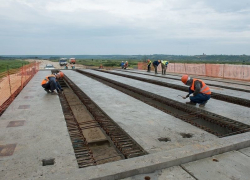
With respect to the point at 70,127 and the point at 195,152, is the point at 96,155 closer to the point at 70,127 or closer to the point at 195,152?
the point at 70,127

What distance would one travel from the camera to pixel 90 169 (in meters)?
3.16

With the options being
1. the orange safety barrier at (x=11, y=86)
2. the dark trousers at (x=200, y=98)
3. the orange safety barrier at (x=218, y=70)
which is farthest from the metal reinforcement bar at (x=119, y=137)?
the orange safety barrier at (x=218, y=70)

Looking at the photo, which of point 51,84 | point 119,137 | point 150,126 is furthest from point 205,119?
point 51,84

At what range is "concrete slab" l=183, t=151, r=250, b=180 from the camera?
315cm

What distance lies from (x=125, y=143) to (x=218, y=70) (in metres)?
16.3

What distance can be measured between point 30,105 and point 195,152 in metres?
5.88

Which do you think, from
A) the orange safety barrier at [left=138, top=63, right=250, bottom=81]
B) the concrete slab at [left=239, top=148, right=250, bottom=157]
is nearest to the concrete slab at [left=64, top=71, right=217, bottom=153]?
the concrete slab at [left=239, top=148, right=250, bottom=157]

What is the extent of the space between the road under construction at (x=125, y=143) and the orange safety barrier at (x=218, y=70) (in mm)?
10055

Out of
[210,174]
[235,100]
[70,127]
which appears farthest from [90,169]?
[235,100]

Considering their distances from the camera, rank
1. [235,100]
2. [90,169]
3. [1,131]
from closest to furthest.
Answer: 1. [90,169]
2. [1,131]
3. [235,100]

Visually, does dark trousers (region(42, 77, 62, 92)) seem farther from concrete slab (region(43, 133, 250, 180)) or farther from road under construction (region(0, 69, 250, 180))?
concrete slab (region(43, 133, 250, 180))

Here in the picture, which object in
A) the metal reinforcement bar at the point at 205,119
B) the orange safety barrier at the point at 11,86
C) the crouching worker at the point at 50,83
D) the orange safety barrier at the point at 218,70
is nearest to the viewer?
the metal reinforcement bar at the point at 205,119

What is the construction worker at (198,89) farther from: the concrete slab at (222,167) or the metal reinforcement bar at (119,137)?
the concrete slab at (222,167)

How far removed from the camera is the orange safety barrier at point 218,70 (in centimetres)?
1641
